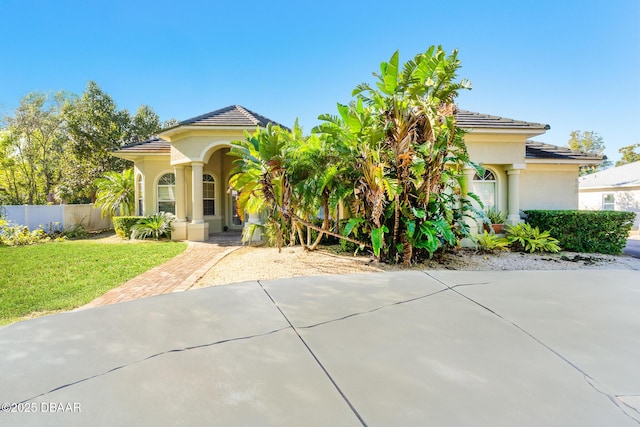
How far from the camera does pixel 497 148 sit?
35.0 feet

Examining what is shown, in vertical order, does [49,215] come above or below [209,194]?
below

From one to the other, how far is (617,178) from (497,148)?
1630 cm

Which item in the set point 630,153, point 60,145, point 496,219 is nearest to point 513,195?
point 496,219

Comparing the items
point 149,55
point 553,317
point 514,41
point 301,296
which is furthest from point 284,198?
point 149,55

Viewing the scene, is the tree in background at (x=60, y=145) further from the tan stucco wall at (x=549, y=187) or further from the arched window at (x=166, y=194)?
the tan stucco wall at (x=549, y=187)

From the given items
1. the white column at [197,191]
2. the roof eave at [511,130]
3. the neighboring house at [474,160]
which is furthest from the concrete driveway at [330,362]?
the white column at [197,191]

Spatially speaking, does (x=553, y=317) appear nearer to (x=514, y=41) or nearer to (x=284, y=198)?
(x=284, y=198)

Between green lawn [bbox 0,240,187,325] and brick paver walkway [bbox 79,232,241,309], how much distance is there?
0.30 meters

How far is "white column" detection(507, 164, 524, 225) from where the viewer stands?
1098cm

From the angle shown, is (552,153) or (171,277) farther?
(552,153)

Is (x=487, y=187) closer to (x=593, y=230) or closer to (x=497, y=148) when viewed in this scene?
(x=497, y=148)

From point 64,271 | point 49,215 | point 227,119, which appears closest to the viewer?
point 64,271

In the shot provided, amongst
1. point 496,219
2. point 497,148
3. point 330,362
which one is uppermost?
point 497,148

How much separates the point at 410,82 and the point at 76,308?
24.0 ft
